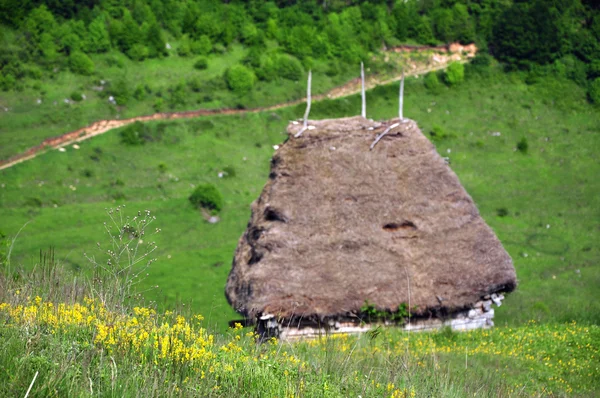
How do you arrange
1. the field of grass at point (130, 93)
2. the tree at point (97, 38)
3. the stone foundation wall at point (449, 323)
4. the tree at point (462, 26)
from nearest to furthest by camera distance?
the stone foundation wall at point (449, 323) → the field of grass at point (130, 93) → the tree at point (97, 38) → the tree at point (462, 26)

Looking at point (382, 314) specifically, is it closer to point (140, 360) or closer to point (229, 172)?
A: point (140, 360)

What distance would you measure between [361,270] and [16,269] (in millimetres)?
8974

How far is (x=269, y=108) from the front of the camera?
136 ft

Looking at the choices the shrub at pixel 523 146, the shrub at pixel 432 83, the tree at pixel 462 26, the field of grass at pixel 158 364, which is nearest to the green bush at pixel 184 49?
the shrub at pixel 432 83

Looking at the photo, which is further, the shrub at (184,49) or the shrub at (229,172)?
the shrub at (184,49)

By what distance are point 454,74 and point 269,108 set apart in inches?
387

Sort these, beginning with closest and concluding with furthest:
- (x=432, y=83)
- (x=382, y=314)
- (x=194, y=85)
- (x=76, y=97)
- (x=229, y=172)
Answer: (x=382, y=314), (x=229, y=172), (x=76, y=97), (x=194, y=85), (x=432, y=83)

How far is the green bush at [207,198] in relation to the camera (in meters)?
32.9

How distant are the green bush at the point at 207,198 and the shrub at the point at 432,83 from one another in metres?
15.1

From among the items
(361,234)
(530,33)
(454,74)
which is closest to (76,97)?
(454,74)

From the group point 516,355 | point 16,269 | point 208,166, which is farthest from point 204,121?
point 16,269

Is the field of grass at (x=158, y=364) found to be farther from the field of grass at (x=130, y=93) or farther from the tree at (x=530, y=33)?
the tree at (x=530, y=33)

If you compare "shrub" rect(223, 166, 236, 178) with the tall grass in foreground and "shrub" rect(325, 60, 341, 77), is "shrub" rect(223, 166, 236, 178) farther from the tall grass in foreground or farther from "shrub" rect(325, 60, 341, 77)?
the tall grass in foreground

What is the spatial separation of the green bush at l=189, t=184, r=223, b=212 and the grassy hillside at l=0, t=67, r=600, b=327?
18.1 inches
